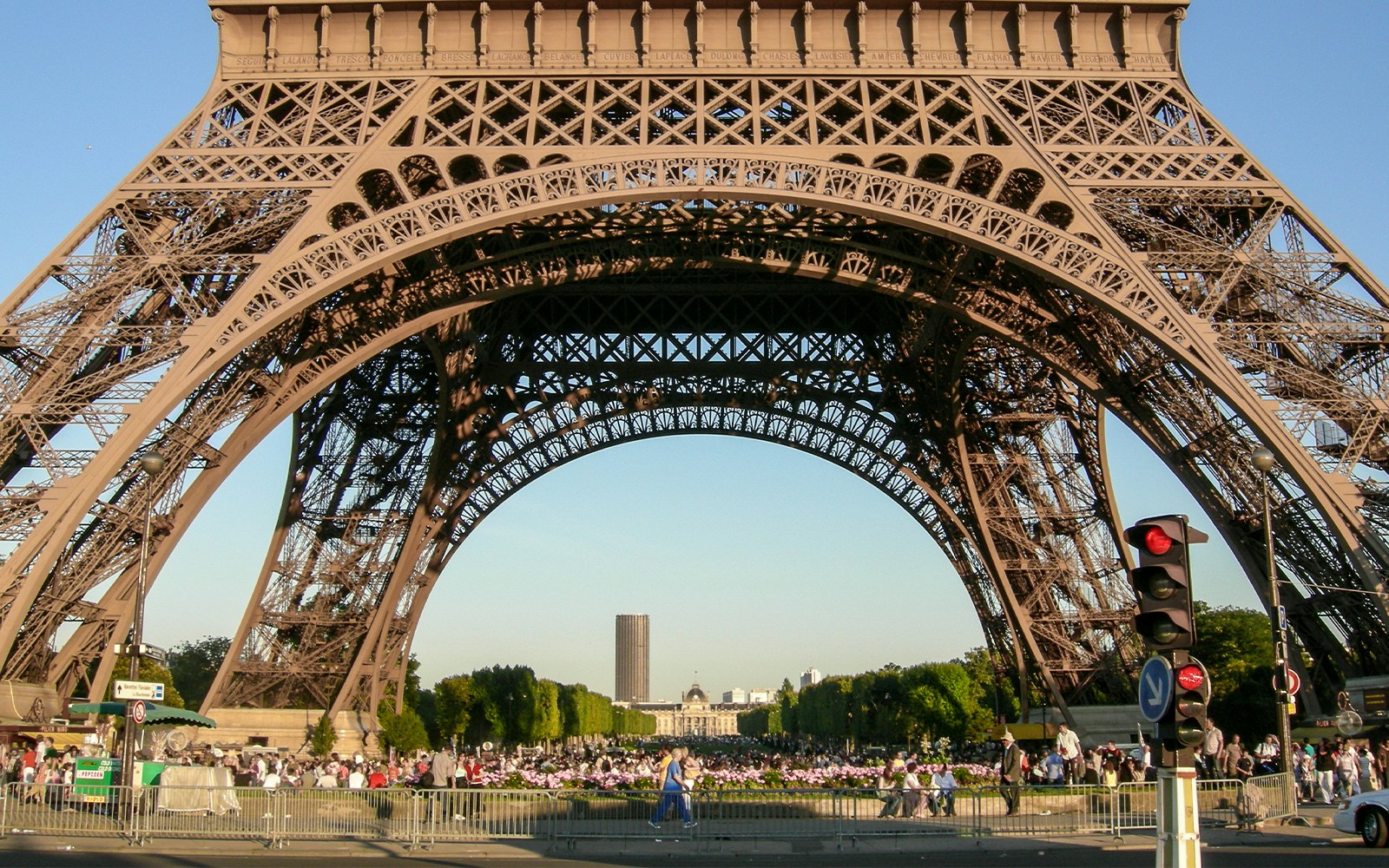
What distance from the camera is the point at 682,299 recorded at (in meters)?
41.9

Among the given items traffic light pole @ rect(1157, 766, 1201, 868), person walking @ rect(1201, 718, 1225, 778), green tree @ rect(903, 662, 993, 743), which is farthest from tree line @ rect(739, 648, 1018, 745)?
traffic light pole @ rect(1157, 766, 1201, 868)

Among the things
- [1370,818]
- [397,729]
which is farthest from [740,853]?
[397,729]

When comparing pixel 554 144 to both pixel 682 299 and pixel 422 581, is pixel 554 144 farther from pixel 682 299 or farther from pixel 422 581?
pixel 422 581

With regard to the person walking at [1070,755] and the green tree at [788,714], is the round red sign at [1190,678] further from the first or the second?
the green tree at [788,714]

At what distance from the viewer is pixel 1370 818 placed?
17953 millimetres

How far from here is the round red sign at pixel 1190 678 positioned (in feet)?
26.2

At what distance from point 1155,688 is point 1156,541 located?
0.98 metres

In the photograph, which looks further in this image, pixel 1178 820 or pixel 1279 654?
pixel 1279 654

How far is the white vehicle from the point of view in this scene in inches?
699

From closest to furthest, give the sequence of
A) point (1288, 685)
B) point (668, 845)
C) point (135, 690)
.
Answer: point (668, 845)
point (135, 690)
point (1288, 685)

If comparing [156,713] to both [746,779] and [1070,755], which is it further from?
[1070,755]

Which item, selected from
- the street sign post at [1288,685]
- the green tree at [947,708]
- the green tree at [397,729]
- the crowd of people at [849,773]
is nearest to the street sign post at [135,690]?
the crowd of people at [849,773]

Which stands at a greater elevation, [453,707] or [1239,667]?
[1239,667]

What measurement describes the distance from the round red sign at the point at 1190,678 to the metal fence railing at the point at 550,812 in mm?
13122
